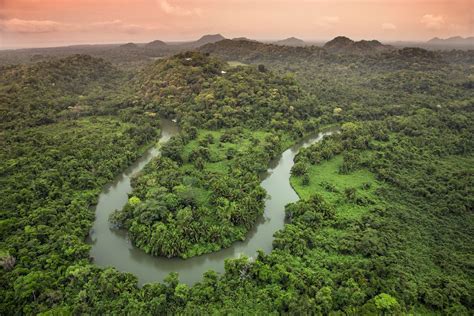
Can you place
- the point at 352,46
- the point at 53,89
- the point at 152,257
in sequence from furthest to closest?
the point at 352,46 → the point at 53,89 → the point at 152,257

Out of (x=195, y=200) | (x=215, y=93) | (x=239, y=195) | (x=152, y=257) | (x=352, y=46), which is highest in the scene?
(x=352, y=46)

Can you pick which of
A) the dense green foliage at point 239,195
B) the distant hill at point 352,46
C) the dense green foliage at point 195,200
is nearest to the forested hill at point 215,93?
the dense green foliage at point 239,195

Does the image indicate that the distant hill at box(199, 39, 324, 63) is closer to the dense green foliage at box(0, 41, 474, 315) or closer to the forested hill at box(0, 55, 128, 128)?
the forested hill at box(0, 55, 128, 128)

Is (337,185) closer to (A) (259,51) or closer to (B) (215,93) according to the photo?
(B) (215,93)

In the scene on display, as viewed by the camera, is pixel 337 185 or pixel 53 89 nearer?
pixel 337 185

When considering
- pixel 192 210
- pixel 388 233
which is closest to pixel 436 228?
pixel 388 233

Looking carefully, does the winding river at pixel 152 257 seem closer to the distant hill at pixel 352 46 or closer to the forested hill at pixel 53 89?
the forested hill at pixel 53 89

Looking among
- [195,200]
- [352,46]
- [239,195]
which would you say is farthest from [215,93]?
[352,46]
